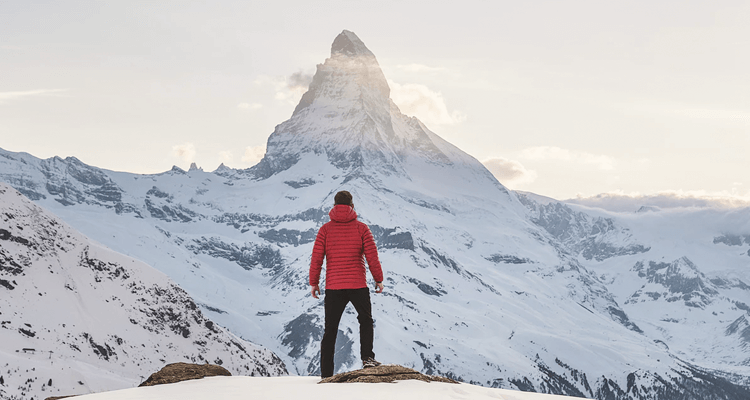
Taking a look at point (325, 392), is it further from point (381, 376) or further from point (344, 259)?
point (344, 259)

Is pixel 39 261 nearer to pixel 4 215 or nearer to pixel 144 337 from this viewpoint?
pixel 4 215

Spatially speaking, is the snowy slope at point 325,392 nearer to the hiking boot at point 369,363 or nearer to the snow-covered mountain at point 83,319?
the hiking boot at point 369,363

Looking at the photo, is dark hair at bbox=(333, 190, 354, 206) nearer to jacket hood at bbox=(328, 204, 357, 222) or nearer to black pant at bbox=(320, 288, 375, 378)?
jacket hood at bbox=(328, 204, 357, 222)

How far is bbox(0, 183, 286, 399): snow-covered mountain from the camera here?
105 meters

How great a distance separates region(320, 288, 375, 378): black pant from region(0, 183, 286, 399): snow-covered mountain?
8335 centimetres

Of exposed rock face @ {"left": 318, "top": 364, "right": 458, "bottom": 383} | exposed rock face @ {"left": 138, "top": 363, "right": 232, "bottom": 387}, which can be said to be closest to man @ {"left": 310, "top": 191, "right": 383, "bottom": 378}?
exposed rock face @ {"left": 318, "top": 364, "right": 458, "bottom": 383}

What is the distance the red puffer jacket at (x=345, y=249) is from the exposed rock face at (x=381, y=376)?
2.31 metres

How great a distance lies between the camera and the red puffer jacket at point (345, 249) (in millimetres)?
19297

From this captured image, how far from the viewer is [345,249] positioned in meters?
19.4

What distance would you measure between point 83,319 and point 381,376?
406 feet

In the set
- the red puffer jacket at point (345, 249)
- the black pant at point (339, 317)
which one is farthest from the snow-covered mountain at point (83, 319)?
the red puffer jacket at point (345, 249)

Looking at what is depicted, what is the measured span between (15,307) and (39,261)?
56.7 ft

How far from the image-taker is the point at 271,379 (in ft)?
70.4

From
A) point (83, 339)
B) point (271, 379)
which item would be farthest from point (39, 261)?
point (271, 379)
